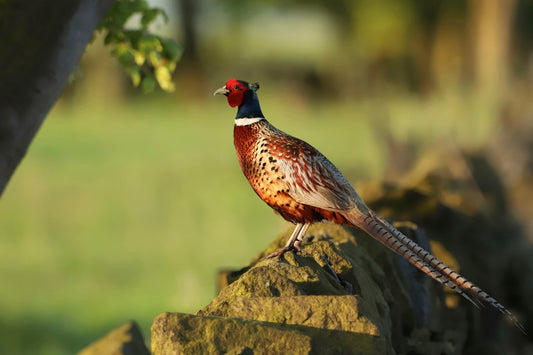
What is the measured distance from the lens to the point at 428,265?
163 inches

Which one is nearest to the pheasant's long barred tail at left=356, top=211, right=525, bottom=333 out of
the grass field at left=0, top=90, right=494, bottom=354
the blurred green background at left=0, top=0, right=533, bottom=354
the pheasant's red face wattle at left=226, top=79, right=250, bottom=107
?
the pheasant's red face wattle at left=226, top=79, right=250, bottom=107

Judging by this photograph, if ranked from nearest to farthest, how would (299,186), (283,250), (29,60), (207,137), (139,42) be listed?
1. (29,60)
2. (283,250)
3. (299,186)
4. (139,42)
5. (207,137)

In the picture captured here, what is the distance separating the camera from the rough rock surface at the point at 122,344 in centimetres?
268

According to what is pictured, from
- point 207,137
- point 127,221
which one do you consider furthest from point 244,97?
point 207,137

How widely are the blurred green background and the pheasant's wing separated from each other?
239cm

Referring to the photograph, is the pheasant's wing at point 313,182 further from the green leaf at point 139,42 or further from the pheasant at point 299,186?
the green leaf at point 139,42

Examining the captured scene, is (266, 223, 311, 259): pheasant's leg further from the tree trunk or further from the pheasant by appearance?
the tree trunk

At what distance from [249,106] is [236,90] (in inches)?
5.7

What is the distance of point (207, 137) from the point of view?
2656 cm

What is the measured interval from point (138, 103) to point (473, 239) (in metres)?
34.0

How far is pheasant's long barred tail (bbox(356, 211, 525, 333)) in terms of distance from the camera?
4.02 meters

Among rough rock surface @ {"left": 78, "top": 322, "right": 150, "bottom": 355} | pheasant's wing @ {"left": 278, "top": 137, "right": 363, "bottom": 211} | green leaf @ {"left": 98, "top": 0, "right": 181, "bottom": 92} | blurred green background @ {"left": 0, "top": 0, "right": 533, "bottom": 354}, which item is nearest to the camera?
rough rock surface @ {"left": 78, "top": 322, "right": 150, "bottom": 355}

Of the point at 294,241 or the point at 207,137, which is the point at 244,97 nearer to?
the point at 294,241

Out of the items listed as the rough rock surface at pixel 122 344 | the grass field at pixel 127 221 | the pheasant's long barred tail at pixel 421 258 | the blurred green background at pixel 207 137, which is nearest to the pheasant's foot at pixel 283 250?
the pheasant's long barred tail at pixel 421 258
